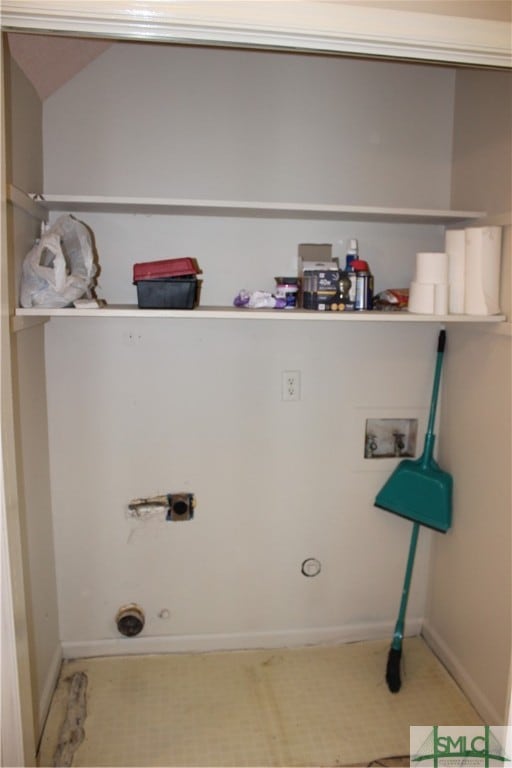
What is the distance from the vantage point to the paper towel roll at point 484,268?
5.78 ft

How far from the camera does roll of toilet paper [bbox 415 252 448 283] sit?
1.81m

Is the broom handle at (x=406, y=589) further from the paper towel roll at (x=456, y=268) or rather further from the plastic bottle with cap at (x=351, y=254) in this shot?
the plastic bottle with cap at (x=351, y=254)

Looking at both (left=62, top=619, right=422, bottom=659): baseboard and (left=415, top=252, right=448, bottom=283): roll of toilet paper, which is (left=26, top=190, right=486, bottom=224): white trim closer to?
(left=415, top=252, right=448, bottom=283): roll of toilet paper

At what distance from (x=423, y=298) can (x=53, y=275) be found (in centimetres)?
114

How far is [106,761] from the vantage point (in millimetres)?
1724

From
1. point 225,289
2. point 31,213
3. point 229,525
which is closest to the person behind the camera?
point 31,213

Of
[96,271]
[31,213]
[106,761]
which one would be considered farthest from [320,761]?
[31,213]

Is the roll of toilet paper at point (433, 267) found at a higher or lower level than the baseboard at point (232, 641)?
higher

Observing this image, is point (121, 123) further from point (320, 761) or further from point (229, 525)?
point (320, 761)

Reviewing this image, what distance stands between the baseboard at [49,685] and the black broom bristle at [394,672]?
1187mm

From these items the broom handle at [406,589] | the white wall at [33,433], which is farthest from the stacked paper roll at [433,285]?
the white wall at [33,433]

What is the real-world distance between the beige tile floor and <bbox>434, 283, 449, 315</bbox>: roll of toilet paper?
1.35 meters

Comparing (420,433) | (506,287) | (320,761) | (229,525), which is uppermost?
(506,287)

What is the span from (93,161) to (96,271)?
1.21 feet
